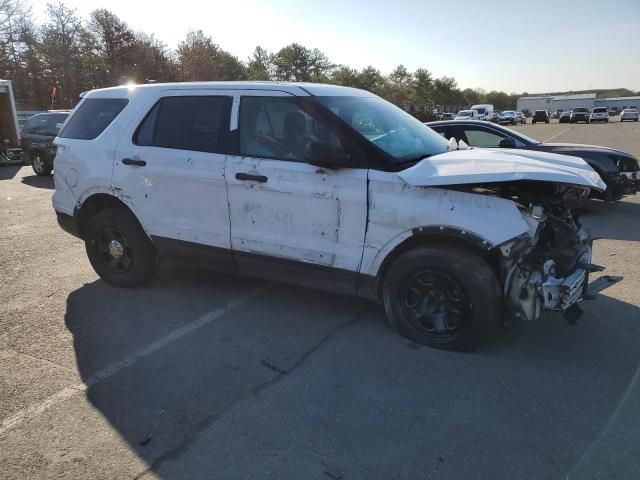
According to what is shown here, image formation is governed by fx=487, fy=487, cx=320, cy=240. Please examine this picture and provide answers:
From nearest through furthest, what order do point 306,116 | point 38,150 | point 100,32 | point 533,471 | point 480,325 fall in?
1. point 533,471
2. point 480,325
3. point 306,116
4. point 38,150
5. point 100,32

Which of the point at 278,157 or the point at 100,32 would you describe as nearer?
the point at 278,157

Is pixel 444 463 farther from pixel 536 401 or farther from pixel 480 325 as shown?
pixel 480 325

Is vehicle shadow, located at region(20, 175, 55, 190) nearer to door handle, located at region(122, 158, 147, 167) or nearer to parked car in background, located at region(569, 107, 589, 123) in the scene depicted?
door handle, located at region(122, 158, 147, 167)

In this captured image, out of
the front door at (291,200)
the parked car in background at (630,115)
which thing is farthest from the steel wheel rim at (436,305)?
the parked car in background at (630,115)

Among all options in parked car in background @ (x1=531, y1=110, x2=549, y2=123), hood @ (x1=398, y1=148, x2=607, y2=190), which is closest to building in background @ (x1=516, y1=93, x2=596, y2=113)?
parked car in background @ (x1=531, y1=110, x2=549, y2=123)

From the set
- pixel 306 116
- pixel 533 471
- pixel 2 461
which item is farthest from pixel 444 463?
pixel 306 116

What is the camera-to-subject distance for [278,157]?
395 cm

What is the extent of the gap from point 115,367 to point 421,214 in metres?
2.45

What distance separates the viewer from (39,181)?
43.4 ft

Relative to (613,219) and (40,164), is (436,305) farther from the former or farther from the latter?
(40,164)

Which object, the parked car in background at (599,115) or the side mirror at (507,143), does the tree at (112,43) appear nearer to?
the side mirror at (507,143)

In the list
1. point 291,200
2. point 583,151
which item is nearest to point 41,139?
point 291,200

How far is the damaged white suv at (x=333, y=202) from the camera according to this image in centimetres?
337

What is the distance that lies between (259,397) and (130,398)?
2.70 feet
